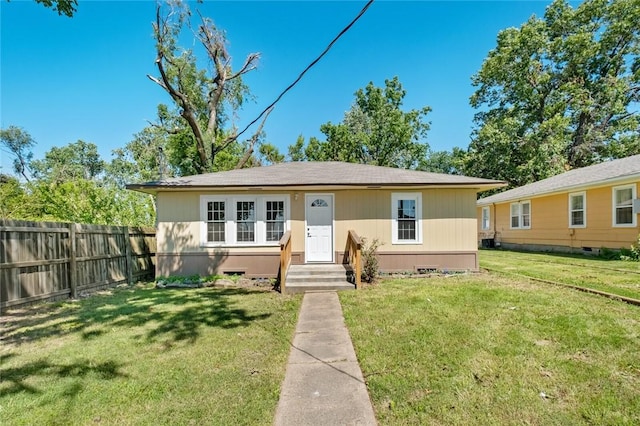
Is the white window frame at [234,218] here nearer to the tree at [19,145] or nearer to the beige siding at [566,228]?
the beige siding at [566,228]

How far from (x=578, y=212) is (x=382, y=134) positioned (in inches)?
648

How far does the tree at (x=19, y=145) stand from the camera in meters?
42.6

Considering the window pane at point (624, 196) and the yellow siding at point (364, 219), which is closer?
the yellow siding at point (364, 219)

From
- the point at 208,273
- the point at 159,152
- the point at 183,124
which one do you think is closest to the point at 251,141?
the point at 183,124

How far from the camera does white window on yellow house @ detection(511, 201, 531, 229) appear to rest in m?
16.6

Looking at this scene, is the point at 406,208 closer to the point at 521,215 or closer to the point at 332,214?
the point at 332,214

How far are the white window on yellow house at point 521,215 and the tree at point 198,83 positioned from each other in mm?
15589

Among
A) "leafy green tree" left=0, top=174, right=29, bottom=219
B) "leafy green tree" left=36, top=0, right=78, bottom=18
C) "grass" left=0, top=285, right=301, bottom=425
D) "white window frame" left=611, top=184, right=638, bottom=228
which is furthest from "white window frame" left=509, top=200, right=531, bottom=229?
"leafy green tree" left=0, top=174, right=29, bottom=219

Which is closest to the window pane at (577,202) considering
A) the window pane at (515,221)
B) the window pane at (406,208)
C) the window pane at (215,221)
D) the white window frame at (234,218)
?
the window pane at (515,221)

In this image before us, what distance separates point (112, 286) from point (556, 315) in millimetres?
9794

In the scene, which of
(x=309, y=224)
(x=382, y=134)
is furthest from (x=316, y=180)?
(x=382, y=134)

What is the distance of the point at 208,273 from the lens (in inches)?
374

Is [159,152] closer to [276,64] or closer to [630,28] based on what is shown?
[276,64]

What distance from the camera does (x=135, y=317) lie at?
5.84 meters
